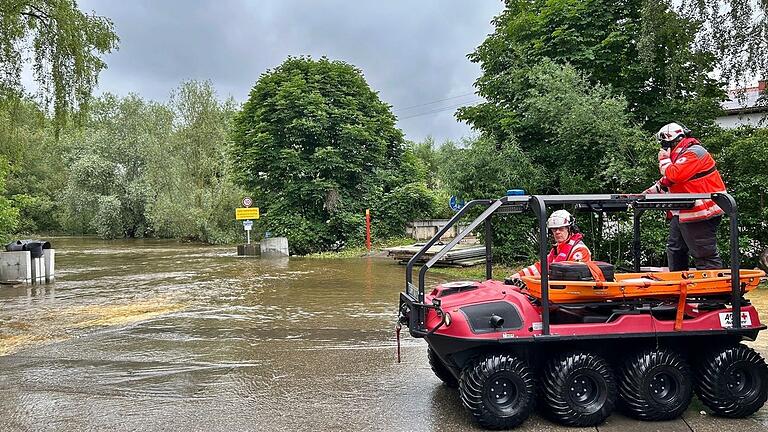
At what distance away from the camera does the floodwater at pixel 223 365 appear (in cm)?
491

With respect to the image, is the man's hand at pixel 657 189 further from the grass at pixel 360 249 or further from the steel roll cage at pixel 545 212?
the grass at pixel 360 249

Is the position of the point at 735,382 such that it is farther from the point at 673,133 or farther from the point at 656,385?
the point at 673,133

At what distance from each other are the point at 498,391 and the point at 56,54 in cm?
1331

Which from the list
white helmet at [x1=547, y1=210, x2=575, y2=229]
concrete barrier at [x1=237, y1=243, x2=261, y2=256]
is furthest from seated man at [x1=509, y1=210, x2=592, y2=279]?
concrete barrier at [x1=237, y1=243, x2=261, y2=256]

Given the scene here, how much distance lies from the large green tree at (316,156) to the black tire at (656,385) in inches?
789

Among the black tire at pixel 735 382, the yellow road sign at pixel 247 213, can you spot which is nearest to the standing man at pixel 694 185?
the black tire at pixel 735 382

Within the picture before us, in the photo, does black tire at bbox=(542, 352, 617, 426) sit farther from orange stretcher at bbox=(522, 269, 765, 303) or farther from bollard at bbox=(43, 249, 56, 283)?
bollard at bbox=(43, 249, 56, 283)

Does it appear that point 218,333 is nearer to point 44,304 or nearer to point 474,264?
point 44,304

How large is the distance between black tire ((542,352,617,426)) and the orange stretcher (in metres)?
0.43

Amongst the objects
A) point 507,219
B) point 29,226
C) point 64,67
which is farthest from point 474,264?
point 29,226

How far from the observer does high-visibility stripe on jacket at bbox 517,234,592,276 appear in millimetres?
5152

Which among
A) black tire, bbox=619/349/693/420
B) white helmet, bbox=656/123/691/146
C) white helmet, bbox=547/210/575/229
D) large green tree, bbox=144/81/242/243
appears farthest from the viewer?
large green tree, bbox=144/81/242/243

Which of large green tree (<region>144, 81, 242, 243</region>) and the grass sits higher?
large green tree (<region>144, 81, 242, 243</region>)

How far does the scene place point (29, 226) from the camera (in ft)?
166
